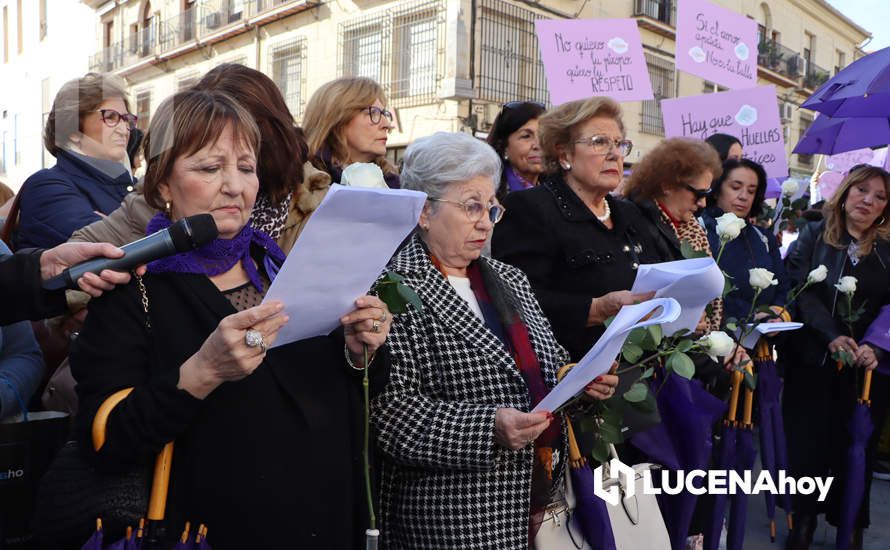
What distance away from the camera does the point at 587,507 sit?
224 cm

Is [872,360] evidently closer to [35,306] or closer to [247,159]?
[247,159]

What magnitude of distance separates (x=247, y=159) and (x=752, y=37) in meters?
5.72

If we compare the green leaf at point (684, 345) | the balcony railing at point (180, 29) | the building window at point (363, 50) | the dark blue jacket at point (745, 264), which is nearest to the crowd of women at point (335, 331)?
the green leaf at point (684, 345)

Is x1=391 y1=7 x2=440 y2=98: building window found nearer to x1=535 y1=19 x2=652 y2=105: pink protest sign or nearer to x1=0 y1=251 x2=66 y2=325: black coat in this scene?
x1=535 y1=19 x2=652 y2=105: pink protest sign

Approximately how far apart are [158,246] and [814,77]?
28.7m

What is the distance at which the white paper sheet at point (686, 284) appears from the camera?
2273 mm

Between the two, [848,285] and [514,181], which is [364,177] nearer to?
[514,181]

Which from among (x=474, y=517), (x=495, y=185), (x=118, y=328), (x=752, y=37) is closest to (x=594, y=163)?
(x=495, y=185)

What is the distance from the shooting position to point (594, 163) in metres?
3.05

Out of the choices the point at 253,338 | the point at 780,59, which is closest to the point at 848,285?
the point at 253,338

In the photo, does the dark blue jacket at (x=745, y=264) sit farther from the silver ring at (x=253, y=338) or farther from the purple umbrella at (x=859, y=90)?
the silver ring at (x=253, y=338)

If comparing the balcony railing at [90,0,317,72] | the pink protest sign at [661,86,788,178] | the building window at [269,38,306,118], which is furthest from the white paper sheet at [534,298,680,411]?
the balcony railing at [90,0,317,72]

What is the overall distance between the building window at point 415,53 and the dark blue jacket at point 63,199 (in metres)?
12.9

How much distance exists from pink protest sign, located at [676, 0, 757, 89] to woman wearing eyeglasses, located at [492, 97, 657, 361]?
10.5ft
